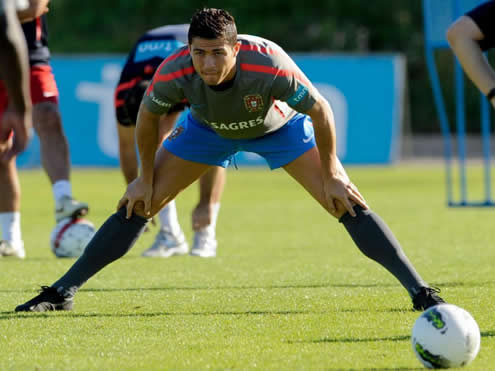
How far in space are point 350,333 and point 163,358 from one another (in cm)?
106

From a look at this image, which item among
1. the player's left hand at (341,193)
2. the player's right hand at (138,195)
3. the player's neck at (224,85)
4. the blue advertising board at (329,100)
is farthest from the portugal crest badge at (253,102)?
the blue advertising board at (329,100)

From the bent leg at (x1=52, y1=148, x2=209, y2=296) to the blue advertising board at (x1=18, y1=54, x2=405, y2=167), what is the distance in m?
17.1

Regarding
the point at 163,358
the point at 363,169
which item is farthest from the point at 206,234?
the point at 363,169

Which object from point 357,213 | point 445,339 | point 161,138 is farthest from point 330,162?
point 161,138

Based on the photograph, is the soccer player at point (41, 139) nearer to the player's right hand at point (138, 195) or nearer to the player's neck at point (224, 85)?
the player's right hand at point (138, 195)

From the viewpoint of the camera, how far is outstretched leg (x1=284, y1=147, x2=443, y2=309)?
5.59m

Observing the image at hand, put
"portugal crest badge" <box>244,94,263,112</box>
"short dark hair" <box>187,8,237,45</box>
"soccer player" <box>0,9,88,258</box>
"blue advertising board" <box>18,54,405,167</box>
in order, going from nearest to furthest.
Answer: "short dark hair" <box>187,8,237,45</box> < "portugal crest badge" <box>244,94,263,112</box> < "soccer player" <box>0,9,88,258</box> < "blue advertising board" <box>18,54,405,167</box>

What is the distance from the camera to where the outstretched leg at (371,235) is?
559 cm

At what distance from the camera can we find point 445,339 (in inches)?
172

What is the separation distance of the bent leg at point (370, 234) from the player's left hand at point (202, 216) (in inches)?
112

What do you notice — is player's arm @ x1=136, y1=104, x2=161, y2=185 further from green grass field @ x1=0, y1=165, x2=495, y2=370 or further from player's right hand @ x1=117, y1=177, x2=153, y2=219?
green grass field @ x1=0, y1=165, x2=495, y2=370

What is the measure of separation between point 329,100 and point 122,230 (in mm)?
17543

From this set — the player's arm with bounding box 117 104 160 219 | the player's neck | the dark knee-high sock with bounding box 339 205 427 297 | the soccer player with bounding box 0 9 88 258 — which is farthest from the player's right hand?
the soccer player with bounding box 0 9 88 258

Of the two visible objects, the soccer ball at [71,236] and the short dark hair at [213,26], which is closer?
the short dark hair at [213,26]
